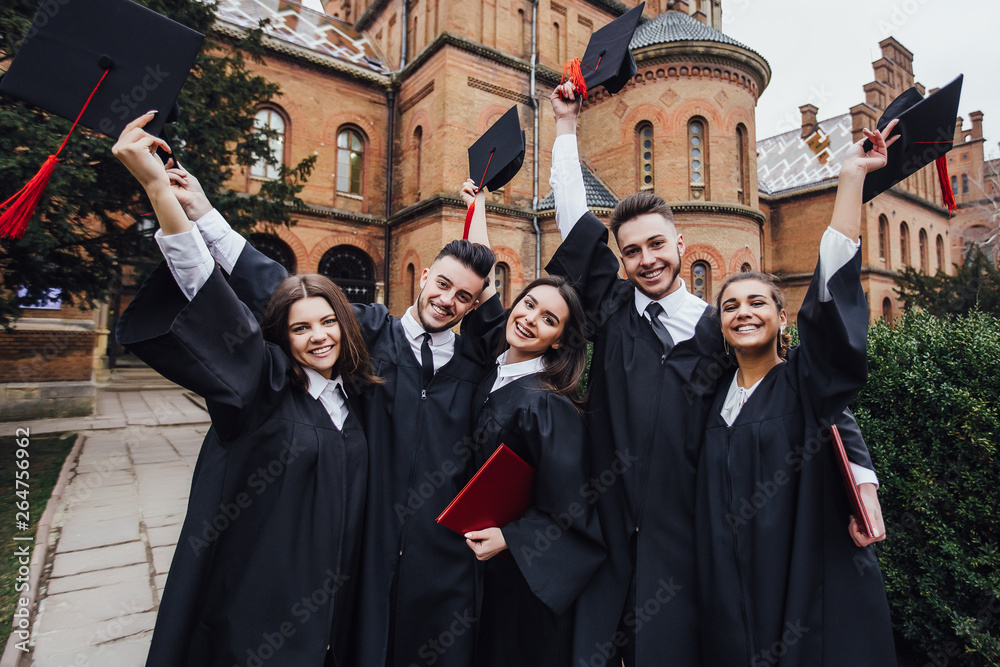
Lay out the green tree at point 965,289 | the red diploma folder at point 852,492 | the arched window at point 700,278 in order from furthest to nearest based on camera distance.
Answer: the arched window at point 700,278 → the green tree at point 965,289 → the red diploma folder at point 852,492

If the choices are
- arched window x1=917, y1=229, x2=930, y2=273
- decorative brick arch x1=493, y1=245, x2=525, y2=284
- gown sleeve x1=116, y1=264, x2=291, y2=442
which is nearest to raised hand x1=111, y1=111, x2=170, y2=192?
gown sleeve x1=116, y1=264, x2=291, y2=442

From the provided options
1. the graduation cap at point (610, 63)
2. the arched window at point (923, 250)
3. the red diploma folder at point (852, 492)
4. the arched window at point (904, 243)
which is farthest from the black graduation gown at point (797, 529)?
the arched window at point (923, 250)

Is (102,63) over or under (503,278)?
under

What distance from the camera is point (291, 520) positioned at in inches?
77.5

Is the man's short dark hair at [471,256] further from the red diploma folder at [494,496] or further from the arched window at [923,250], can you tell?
the arched window at [923,250]

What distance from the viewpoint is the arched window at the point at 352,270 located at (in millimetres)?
16000

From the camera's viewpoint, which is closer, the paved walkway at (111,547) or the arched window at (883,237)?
the paved walkway at (111,547)

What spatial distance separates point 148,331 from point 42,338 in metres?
11.0

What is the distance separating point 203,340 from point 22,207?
0.97 meters

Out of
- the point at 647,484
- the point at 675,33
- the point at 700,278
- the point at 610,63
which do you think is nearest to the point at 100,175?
the point at 610,63

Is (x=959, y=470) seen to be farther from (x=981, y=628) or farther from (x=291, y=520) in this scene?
(x=291, y=520)

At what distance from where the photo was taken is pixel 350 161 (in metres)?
16.4

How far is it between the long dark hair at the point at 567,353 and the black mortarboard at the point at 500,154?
952mm

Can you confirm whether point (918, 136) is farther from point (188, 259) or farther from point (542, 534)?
point (188, 259)
